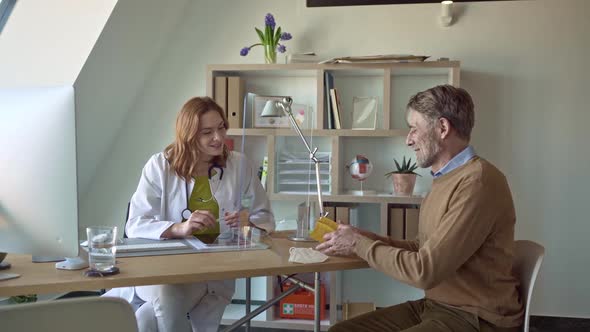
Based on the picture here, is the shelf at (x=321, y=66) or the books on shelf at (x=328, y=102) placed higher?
the shelf at (x=321, y=66)

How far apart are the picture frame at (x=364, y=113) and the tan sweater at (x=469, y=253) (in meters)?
1.62

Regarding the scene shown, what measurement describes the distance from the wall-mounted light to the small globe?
1009 mm

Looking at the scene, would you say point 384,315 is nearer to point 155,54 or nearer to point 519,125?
point 519,125

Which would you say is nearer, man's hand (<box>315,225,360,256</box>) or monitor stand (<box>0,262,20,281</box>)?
monitor stand (<box>0,262,20,281</box>)

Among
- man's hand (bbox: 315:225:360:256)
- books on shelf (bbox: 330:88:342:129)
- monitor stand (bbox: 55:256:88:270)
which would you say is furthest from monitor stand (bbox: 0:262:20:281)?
books on shelf (bbox: 330:88:342:129)

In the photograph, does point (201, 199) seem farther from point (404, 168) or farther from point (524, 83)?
point (524, 83)

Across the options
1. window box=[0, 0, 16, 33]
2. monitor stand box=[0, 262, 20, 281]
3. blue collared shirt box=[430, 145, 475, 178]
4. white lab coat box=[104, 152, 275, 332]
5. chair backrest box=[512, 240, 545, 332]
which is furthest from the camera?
window box=[0, 0, 16, 33]

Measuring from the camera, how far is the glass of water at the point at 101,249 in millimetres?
1497

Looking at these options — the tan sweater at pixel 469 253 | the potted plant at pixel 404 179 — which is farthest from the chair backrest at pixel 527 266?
the potted plant at pixel 404 179

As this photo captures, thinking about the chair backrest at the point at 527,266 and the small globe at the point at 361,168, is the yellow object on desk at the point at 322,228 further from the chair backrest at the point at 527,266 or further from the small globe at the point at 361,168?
the small globe at the point at 361,168

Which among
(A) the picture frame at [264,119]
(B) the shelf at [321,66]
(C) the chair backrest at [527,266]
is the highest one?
(B) the shelf at [321,66]

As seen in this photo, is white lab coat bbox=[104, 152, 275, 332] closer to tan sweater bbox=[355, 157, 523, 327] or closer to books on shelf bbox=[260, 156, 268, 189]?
tan sweater bbox=[355, 157, 523, 327]

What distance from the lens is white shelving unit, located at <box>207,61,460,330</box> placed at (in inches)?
125

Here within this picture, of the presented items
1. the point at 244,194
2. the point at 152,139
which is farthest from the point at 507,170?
the point at 152,139
